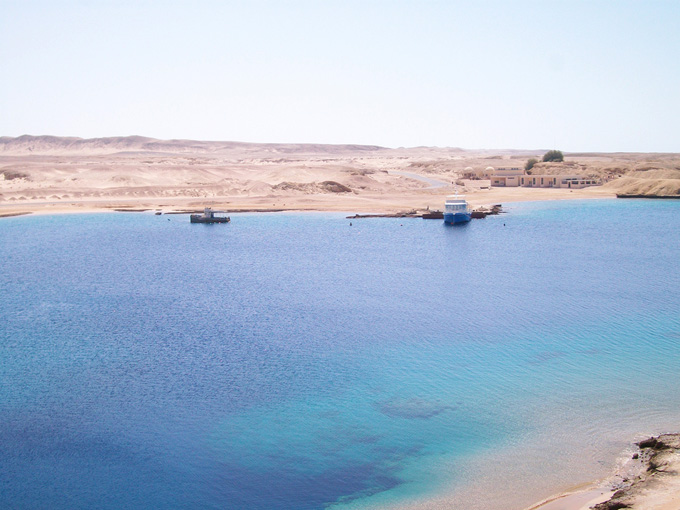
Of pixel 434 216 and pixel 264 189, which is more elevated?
pixel 264 189

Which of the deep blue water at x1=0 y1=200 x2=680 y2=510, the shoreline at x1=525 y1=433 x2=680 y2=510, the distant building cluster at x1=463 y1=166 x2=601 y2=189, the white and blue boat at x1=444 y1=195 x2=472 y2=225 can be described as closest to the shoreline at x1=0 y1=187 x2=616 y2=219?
the distant building cluster at x1=463 y1=166 x2=601 y2=189

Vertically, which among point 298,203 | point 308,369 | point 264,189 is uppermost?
point 264,189

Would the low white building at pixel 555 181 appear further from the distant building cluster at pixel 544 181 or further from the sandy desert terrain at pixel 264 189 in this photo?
the sandy desert terrain at pixel 264 189

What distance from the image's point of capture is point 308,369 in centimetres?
2923

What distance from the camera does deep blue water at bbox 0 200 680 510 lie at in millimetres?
20641

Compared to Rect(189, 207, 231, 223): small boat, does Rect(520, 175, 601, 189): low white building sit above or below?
above

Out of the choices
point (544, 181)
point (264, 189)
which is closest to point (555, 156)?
point (544, 181)

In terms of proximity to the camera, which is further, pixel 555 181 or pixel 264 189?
pixel 555 181

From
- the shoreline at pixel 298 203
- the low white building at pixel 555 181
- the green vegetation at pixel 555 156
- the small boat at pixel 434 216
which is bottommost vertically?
the small boat at pixel 434 216

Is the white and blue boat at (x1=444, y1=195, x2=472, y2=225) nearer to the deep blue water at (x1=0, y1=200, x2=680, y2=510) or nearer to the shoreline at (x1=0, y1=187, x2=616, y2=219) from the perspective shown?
the shoreline at (x1=0, y1=187, x2=616, y2=219)

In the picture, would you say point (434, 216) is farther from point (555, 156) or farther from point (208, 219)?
point (555, 156)

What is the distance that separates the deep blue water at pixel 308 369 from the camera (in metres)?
20.6

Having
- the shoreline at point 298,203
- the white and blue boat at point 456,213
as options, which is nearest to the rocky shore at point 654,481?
the white and blue boat at point 456,213

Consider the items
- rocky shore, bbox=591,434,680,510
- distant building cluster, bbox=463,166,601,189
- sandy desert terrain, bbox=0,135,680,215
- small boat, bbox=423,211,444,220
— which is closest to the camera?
rocky shore, bbox=591,434,680,510
